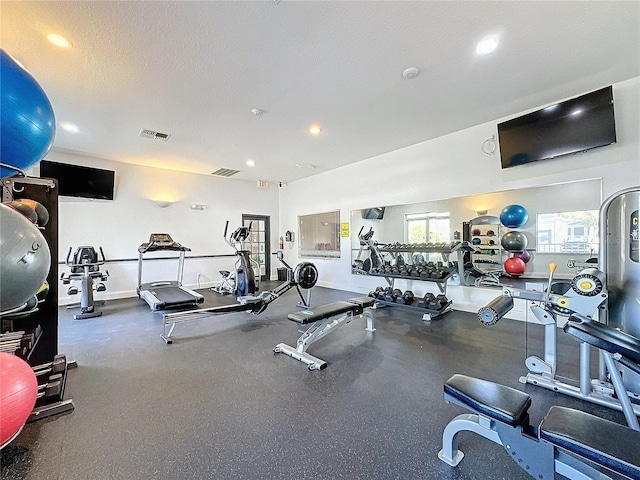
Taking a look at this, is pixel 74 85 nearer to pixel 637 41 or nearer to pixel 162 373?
pixel 162 373

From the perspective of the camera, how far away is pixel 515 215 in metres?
4.09

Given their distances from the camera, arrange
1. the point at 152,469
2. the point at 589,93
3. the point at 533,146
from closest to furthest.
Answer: the point at 152,469 < the point at 589,93 < the point at 533,146

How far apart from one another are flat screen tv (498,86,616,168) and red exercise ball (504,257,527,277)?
4.68 feet

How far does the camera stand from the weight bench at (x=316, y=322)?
2.77 m

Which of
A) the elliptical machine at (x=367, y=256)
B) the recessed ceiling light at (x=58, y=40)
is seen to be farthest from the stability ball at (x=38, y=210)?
the elliptical machine at (x=367, y=256)

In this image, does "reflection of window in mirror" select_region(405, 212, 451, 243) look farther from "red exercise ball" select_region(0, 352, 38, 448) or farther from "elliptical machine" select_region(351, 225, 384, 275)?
"red exercise ball" select_region(0, 352, 38, 448)

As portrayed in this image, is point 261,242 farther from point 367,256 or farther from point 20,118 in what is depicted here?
point 20,118

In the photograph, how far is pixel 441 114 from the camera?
3965 mm

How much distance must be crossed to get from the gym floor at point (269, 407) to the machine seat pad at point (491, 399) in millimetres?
→ 394

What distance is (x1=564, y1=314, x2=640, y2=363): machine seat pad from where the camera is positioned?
4.29ft

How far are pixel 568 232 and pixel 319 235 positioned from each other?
5.12 m

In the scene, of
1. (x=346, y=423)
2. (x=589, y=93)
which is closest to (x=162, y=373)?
(x=346, y=423)

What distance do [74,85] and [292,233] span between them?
5.78 meters

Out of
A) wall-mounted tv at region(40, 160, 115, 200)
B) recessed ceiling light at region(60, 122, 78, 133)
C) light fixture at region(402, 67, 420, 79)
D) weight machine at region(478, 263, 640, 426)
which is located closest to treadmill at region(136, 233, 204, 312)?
wall-mounted tv at region(40, 160, 115, 200)
